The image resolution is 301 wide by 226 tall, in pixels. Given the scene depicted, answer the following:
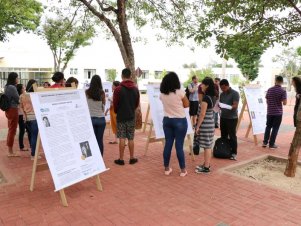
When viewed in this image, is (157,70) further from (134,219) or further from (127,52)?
(134,219)

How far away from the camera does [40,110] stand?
414 centimetres

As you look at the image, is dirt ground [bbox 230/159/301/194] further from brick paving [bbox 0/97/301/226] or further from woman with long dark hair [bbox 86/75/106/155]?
woman with long dark hair [bbox 86/75/106/155]

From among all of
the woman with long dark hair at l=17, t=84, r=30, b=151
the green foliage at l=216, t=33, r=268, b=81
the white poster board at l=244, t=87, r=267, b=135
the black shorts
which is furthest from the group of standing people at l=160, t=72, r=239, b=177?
the black shorts

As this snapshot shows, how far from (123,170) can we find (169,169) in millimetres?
873

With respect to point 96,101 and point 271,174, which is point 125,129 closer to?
point 96,101

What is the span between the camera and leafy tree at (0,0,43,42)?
11133mm

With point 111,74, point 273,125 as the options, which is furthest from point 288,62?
point 273,125

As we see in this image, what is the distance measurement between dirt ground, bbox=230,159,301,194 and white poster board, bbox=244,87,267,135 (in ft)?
5.68

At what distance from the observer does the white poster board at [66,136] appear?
4125 mm

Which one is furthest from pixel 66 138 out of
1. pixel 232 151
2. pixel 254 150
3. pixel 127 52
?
pixel 127 52

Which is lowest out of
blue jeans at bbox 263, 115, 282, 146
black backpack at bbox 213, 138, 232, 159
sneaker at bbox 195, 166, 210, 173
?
sneaker at bbox 195, 166, 210, 173

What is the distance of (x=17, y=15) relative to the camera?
44.5 feet

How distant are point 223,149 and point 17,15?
11398 millimetres

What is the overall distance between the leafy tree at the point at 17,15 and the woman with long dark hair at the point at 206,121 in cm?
834
